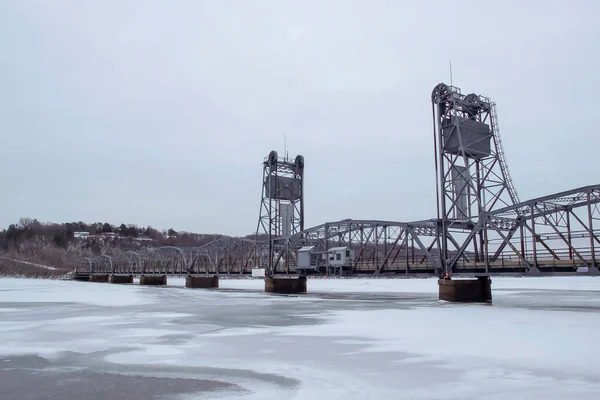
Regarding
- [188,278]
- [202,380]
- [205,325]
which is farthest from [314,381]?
[188,278]

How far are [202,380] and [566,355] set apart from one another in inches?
483

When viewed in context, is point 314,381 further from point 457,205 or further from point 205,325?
point 457,205

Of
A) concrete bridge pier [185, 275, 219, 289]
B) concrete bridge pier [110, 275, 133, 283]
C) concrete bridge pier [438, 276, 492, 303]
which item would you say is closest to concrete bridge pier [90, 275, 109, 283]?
concrete bridge pier [110, 275, 133, 283]

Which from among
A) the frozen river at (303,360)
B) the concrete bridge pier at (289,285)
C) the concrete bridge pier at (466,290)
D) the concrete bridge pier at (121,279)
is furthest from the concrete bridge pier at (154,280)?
the frozen river at (303,360)

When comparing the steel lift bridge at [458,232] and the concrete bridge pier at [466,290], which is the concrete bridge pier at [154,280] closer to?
the steel lift bridge at [458,232]

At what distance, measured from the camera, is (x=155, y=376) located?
545 inches

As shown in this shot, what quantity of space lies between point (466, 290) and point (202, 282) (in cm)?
7057

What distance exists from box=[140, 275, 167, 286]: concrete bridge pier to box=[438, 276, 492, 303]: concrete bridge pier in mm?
101569

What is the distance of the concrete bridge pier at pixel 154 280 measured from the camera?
135000 mm

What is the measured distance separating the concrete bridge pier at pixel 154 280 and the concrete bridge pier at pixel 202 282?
31918 millimetres

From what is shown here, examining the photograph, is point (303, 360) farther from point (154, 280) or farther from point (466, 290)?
point (154, 280)

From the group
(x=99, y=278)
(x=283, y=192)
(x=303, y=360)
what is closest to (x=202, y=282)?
(x=283, y=192)

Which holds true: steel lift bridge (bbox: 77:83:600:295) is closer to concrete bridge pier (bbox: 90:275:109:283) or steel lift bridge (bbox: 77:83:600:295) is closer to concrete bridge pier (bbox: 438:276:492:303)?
concrete bridge pier (bbox: 438:276:492:303)

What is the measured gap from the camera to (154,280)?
449ft
